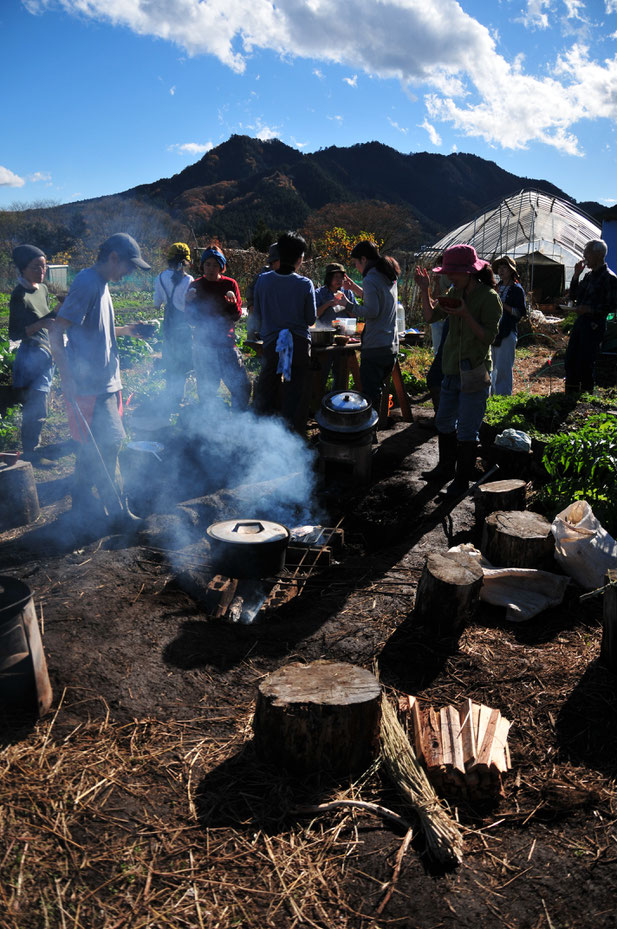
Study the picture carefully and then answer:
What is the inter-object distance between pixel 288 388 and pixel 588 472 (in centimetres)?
331

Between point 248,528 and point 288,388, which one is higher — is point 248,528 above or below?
below

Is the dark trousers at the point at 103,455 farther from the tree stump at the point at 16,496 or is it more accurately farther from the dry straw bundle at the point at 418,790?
the dry straw bundle at the point at 418,790

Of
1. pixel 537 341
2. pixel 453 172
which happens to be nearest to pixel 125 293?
pixel 537 341

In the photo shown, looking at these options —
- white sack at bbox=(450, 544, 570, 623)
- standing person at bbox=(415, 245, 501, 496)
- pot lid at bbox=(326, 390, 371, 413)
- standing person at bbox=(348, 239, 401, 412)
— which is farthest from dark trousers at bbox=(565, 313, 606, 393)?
white sack at bbox=(450, 544, 570, 623)

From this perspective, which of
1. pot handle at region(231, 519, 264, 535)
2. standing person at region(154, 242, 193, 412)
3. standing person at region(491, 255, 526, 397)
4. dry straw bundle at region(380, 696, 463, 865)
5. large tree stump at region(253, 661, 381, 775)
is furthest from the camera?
standing person at region(491, 255, 526, 397)

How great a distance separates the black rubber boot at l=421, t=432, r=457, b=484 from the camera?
20.8 feet

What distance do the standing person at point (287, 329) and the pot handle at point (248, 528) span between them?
245 cm

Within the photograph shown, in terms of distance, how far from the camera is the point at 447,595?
3801 millimetres

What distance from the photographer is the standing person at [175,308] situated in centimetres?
720

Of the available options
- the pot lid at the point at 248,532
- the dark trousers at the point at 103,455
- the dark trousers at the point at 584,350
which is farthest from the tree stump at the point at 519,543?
the dark trousers at the point at 584,350

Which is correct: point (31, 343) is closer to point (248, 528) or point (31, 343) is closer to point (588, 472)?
point (248, 528)

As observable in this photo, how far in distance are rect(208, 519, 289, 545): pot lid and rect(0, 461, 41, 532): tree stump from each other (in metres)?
2.00

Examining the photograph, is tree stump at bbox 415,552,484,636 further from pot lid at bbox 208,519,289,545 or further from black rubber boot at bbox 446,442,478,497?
black rubber boot at bbox 446,442,478,497

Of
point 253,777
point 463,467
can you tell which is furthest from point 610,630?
point 463,467
